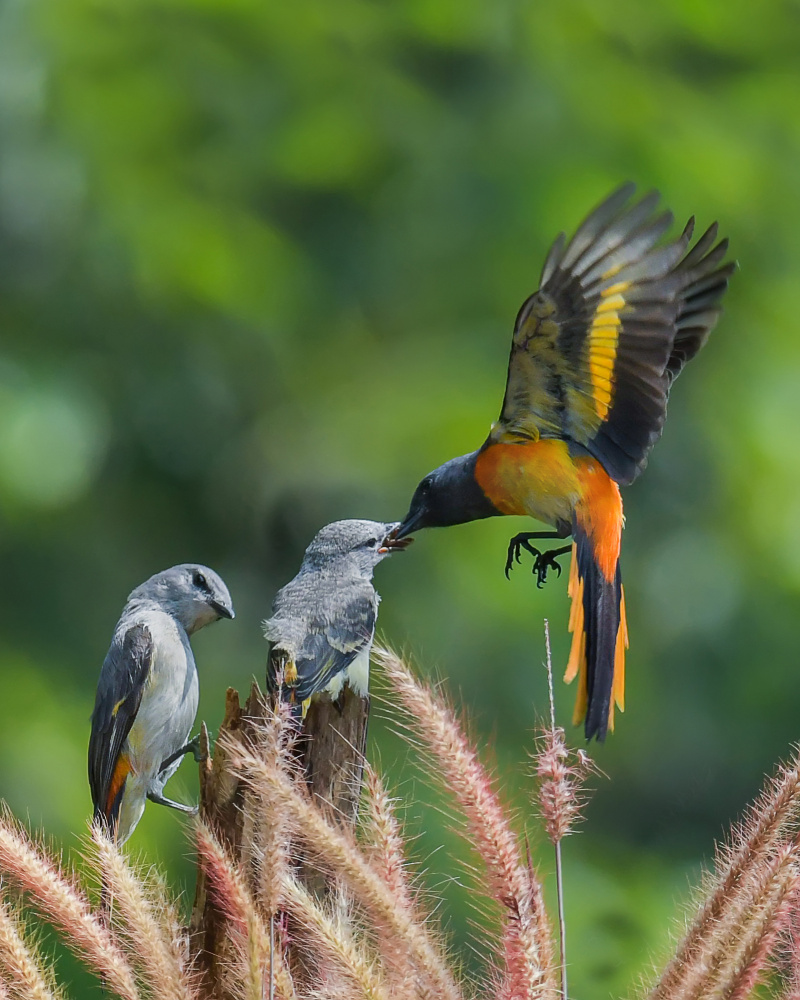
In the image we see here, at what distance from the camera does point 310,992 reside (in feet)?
5.70

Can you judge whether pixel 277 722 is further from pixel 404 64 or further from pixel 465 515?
pixel 404 64

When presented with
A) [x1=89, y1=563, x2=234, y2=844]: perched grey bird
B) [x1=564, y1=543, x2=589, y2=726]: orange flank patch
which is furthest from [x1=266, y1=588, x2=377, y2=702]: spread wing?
[x1=564, y1=543, x2=589, y2=726]: orange flank patch

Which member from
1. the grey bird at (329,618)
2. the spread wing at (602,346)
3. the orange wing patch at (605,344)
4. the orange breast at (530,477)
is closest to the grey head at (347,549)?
the grey bird at (329,618)

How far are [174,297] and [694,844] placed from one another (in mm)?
2906

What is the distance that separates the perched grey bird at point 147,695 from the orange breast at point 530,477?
21.4 inches

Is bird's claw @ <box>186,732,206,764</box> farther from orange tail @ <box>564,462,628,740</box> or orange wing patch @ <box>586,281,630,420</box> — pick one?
orange wing patch @ <box>586,281,630,420</box>

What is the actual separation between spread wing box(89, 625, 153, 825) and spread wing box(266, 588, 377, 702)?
0.29 metres

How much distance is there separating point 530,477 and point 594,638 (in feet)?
0.99

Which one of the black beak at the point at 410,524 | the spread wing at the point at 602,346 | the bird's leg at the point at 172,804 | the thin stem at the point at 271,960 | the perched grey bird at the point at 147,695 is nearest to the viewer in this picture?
the thin stem at the point at 271,960

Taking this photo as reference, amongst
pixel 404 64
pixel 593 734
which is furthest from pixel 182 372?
pixel 593 734

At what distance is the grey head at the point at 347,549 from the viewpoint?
237 centimetres

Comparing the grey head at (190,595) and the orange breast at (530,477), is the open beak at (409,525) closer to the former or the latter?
the orange breast at (530,477)

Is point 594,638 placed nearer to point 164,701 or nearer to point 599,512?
point 599,512

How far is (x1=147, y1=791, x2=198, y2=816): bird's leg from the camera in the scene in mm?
1928
